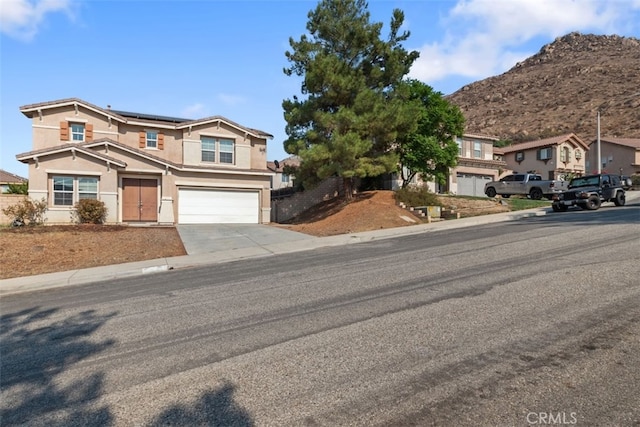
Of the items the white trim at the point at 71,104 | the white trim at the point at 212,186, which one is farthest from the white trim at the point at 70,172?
the white trim at the point at 212,186

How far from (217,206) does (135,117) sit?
7523 millimetres

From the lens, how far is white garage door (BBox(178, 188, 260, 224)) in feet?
82.6

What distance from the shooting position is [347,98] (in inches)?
899

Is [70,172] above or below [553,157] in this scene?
below

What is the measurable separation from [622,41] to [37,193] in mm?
162764

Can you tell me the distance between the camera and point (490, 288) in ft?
23.2

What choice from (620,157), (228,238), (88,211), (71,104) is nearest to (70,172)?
(88,211)

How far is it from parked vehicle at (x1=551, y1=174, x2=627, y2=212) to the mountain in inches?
2132

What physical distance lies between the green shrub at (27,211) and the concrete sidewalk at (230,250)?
6.89 meters

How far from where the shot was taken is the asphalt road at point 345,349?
348 cm

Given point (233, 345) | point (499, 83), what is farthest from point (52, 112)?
point (499, 83)

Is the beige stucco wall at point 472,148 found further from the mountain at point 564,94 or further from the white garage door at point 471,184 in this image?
the mountain at point 564,94

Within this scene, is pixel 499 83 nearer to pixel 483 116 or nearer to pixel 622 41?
pixel 483 116

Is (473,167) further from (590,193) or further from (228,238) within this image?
(228,238)
